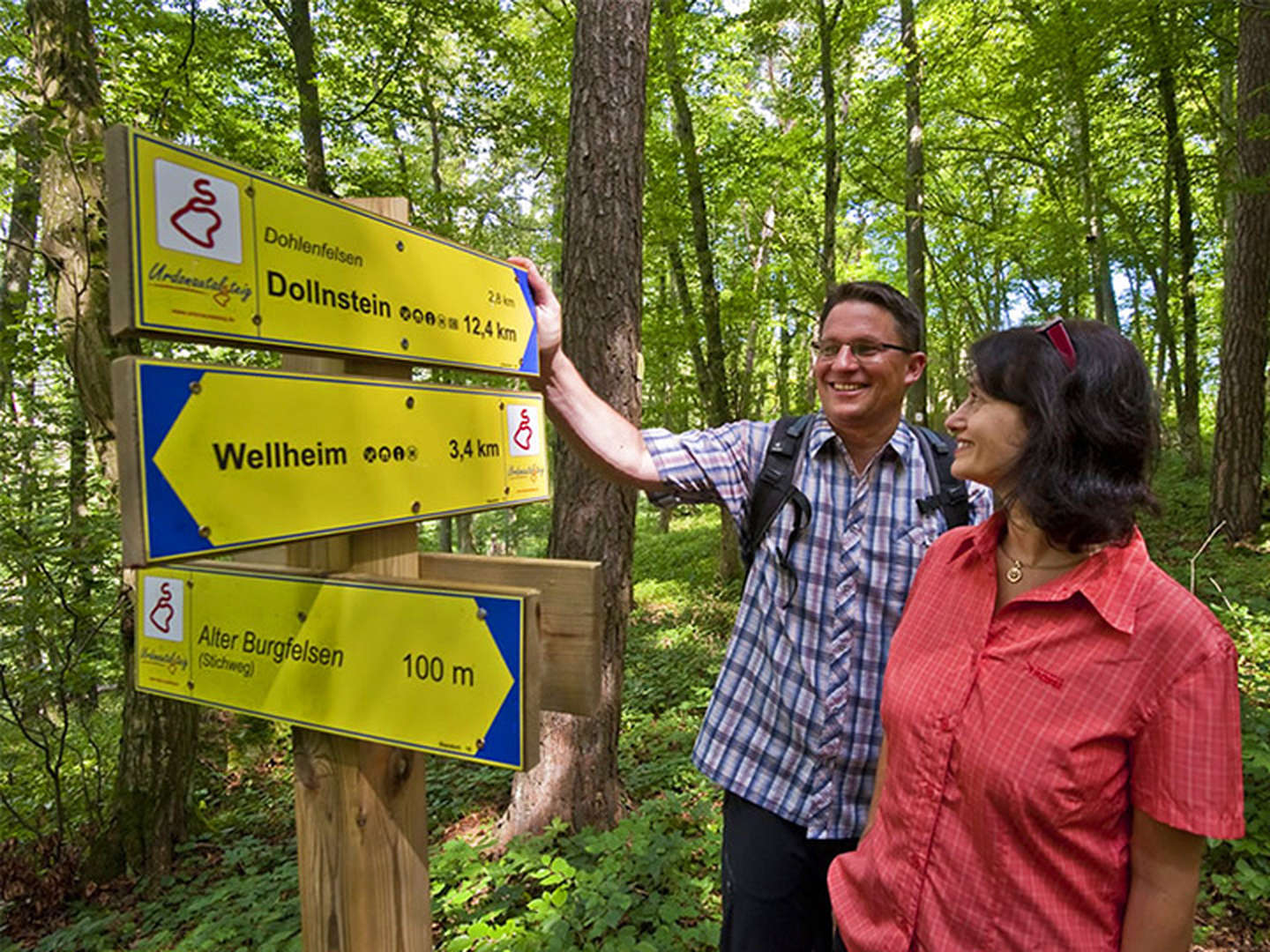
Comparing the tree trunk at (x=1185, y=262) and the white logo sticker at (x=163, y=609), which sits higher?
the tree trunk at (x=1185, y=262)

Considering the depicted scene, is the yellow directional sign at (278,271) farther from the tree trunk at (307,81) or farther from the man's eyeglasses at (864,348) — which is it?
the tree trunk at (307,81)

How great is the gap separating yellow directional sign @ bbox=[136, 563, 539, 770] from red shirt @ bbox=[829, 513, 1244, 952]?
2.90 feet

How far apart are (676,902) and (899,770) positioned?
1.95 meters

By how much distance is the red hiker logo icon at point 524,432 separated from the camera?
62.7 inches

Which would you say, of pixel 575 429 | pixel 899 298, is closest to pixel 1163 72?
pixel 899 298

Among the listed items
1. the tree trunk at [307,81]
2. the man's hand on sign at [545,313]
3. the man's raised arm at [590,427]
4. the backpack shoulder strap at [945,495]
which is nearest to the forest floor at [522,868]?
the backpack shoulder strap at [945,495]

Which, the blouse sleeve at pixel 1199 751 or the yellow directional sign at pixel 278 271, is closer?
the yellow directional sign at pixel 278 271

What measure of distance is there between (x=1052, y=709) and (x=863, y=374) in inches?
39.4

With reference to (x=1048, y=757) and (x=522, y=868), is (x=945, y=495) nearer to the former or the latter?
(x=1048, y=757)

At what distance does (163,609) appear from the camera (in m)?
1.47

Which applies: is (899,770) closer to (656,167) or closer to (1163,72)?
(656,167)

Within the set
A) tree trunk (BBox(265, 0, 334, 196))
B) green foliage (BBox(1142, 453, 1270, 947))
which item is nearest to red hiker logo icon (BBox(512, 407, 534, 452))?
green foliage (BBox(1142, 453, 1270, 947))

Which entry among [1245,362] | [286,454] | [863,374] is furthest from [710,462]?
[1245,362]

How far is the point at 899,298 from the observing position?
198 cm
